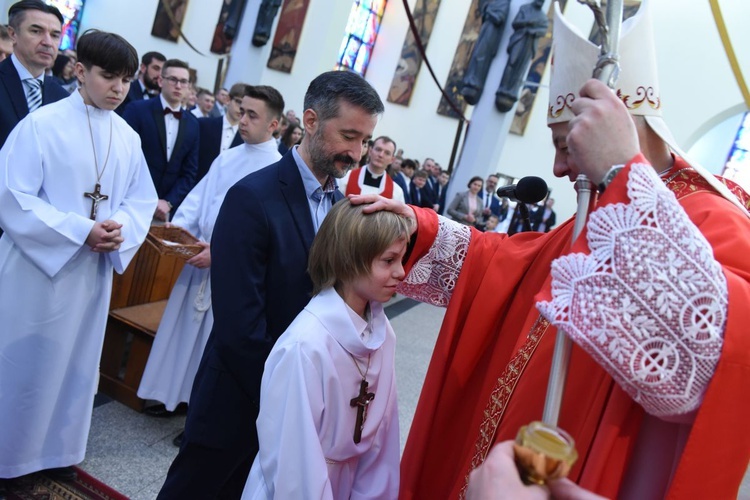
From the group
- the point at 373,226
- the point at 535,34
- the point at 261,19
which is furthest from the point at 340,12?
the point at 373,226

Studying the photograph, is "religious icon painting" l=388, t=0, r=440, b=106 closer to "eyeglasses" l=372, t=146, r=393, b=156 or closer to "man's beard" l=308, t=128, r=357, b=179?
"eyeglasses" l=372, t=146, r=393, b=156

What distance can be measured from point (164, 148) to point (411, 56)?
1436cm

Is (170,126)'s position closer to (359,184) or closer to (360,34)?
(359,184)

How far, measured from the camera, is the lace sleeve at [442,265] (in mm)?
1814

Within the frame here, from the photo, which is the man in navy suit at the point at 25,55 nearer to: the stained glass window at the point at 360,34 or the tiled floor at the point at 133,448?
the tiled floor at the point at 133,448

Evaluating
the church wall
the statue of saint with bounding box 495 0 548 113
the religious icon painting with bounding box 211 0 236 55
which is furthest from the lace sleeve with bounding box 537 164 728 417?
the religious icon painting with bounding box 211 0 236 55

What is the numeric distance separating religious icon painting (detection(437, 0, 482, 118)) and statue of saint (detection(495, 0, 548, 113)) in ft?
18.1

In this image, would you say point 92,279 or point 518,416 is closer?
point 518,416

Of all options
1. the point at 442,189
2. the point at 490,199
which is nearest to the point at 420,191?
the point at 442,189

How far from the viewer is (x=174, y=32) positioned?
47.4 ft

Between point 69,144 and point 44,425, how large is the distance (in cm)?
120

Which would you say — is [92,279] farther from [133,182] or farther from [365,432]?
[365,432]

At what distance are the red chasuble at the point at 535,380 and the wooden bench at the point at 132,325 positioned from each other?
232 cm

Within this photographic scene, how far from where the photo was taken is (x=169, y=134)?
15.7 ft
